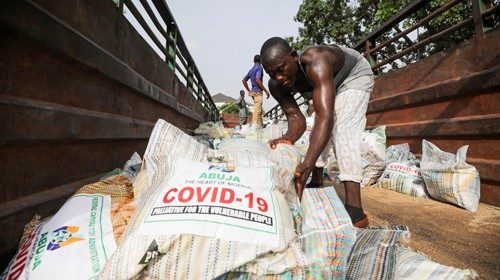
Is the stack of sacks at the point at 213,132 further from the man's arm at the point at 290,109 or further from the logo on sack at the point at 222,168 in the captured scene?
the logo on sack at the point at 222,168

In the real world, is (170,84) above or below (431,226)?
above

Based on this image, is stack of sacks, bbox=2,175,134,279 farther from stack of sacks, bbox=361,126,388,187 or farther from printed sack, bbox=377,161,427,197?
stack of sacks, bbox=361,126,388,187

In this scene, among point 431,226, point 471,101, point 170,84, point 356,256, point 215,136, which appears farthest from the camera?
point 215,136

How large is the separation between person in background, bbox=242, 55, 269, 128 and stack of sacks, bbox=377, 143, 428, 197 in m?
4.10

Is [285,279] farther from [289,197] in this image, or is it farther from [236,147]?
[236,147]

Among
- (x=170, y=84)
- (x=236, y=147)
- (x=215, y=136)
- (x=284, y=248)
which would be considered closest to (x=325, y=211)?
(x=284, y=248)

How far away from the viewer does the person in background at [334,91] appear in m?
1.63

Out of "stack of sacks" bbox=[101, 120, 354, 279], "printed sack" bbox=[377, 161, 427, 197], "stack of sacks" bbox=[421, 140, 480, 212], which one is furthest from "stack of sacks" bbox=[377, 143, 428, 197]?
"stack of sacks" bbox=[101, 120, 354, 279]

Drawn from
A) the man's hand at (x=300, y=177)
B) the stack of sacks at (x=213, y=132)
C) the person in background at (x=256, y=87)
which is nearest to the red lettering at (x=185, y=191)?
the man's hand at (x=300, y=177)

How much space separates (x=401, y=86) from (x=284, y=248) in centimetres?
364

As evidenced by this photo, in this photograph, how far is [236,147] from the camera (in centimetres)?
174

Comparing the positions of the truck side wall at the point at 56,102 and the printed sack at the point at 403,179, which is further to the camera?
the printed sack at the point at 403,179

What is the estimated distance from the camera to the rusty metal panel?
2363 millimetres

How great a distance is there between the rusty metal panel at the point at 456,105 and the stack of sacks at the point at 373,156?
23 cm
